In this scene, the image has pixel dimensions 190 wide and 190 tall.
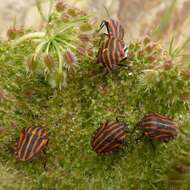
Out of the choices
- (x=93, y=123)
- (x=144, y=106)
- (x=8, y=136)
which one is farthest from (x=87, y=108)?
(x=8, y=136)

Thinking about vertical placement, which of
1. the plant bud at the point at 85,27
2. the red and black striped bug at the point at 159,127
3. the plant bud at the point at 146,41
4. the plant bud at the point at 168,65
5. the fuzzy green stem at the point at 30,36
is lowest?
the red and black striped bug at the point at 159,127

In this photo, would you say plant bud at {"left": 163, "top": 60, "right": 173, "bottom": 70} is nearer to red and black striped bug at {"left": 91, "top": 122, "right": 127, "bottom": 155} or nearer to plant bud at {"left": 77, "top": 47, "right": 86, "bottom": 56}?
red and black striped bug at {"left": 91, "top": 122, "right": 127, "bottom": 155}

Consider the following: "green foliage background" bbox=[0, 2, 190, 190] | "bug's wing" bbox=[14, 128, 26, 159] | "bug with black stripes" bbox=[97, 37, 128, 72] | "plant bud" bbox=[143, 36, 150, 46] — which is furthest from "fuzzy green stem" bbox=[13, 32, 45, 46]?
"plant bud" bbox=[143, 36, 150, 46]

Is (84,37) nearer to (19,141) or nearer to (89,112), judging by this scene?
(89,112)

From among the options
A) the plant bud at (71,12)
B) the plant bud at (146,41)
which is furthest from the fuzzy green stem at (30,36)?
the plant bud at (146,41)

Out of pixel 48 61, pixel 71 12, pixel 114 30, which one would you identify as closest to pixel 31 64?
pixel 48 61

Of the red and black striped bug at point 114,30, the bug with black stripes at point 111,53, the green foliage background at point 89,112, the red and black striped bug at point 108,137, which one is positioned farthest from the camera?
the red and black striped bug at point 114,30

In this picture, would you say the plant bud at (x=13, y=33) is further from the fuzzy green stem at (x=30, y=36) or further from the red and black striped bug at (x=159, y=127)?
the red and black striped bug at (x=159, y=127)
